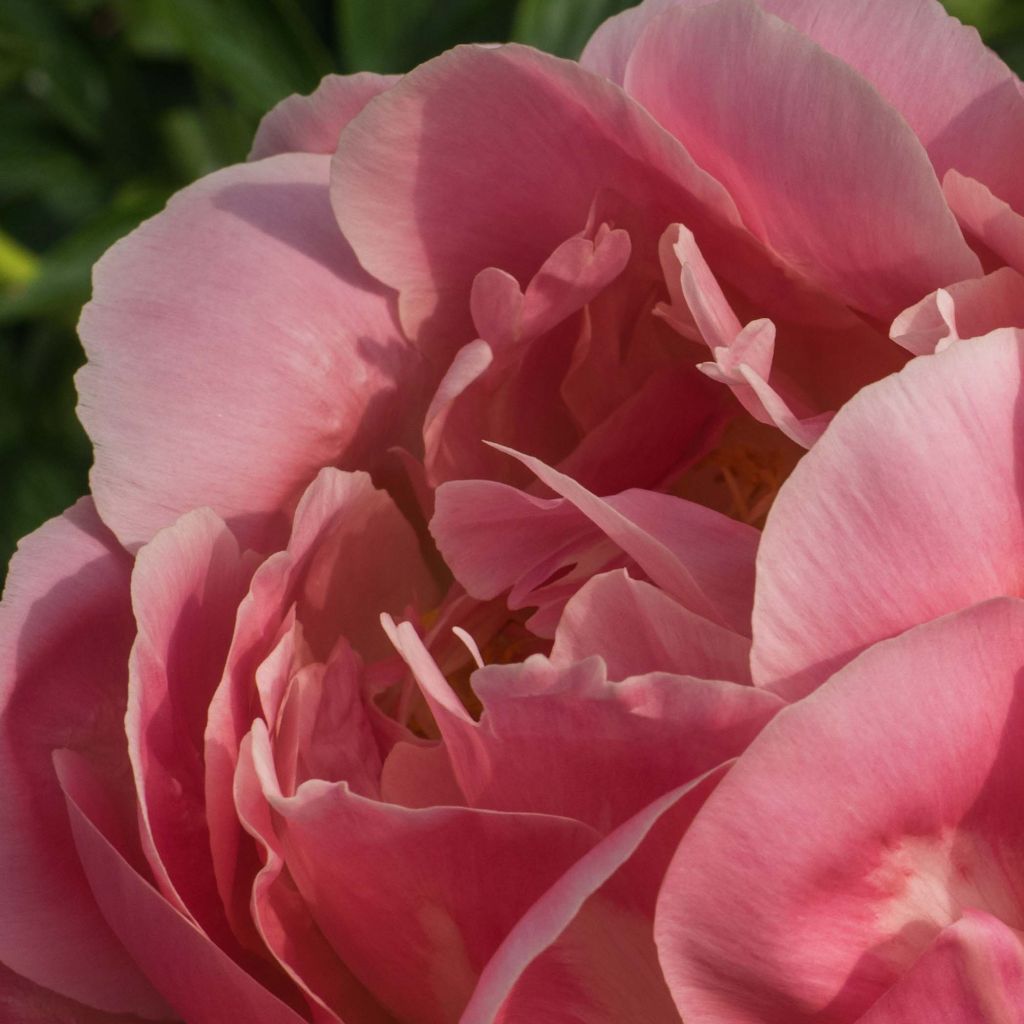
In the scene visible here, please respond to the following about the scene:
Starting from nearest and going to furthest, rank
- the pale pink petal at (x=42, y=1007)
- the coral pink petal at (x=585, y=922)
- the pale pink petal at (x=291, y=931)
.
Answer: the coral pink petal at (x=585, y=922) → the pale pink petal at (x=291, y=931) → the pale pink petal at (x=42, y=1007)

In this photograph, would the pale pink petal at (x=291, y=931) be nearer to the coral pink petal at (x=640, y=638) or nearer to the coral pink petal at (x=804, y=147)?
the coral pink petal at (x=640, y=638)

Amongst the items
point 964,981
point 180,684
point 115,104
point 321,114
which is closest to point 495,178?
point 321,114

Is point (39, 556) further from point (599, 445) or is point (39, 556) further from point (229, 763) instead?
point (599, 445)

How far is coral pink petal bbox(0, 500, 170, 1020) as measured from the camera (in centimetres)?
62

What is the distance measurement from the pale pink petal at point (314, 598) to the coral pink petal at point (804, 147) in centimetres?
19

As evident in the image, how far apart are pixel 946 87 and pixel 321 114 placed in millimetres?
267

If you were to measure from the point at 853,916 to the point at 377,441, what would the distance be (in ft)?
0.98

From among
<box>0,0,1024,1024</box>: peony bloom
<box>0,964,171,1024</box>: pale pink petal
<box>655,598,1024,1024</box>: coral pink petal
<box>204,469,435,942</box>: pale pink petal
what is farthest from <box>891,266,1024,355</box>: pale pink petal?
<box>0,964,171,1024</box>: pale pink petal

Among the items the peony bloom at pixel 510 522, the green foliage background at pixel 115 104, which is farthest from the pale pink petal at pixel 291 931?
the green foliage background at pixel 115 104

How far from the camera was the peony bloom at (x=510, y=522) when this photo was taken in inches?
18.8

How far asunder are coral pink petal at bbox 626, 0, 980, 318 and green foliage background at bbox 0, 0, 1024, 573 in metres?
0.38

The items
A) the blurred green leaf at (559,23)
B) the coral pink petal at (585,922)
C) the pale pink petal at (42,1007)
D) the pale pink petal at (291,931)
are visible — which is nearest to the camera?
the coral pink petal at (585,922)

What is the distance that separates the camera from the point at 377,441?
2.26ft

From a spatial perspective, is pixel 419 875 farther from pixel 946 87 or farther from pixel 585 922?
pixel 946 87
